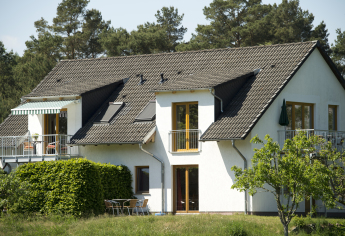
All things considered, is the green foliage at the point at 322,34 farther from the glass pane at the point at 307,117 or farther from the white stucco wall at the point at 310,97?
the glass pane at the point at 307,117

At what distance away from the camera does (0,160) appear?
3106cm

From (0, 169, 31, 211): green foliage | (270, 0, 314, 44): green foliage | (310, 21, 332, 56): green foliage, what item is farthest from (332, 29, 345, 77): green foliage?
(0, 169, 31, 211): green foliage

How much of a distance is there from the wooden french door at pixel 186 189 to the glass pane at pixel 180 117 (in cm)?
193

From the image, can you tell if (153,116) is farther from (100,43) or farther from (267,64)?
A: (100,43)

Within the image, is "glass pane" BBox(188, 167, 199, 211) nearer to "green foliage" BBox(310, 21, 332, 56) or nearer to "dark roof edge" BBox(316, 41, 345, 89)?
"dark roof edge" BBox(316, 41, 345, 89)

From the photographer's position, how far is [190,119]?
2844 cm

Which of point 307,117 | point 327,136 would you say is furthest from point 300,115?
point 327,136

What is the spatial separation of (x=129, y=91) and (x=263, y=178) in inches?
529

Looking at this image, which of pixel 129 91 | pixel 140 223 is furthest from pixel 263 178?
pixel 129 91

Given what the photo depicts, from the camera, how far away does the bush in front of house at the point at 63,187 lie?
83.1ft

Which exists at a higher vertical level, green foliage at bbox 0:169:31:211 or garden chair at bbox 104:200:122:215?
green foliage at bbox 0:169:31:211

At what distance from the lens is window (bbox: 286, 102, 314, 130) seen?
2917cm

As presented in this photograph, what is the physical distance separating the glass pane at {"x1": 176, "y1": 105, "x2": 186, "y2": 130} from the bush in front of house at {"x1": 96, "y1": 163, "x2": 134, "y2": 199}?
3336 mm

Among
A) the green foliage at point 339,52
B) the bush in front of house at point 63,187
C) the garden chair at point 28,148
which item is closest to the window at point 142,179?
the bush in front of house at point 63,187
